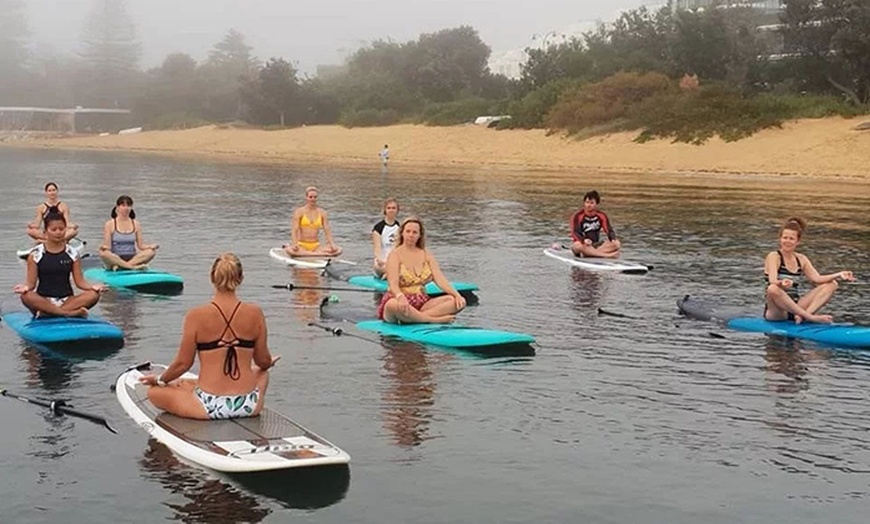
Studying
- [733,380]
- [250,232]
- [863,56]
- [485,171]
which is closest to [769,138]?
[863,56]

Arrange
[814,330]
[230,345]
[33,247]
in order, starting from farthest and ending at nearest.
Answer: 1. [33,247]
2. [814,330]
3. [230,345]

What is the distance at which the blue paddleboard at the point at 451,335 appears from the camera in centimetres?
1348

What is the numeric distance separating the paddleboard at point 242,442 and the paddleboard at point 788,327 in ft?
24.9

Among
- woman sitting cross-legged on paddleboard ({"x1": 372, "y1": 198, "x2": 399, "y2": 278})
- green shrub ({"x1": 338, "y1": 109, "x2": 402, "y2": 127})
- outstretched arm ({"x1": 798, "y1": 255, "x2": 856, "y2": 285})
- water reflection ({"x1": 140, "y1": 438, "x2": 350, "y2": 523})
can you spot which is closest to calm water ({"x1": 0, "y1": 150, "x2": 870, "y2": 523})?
water reflection ({"x1": 140, "y1": 438, "x2": 350, "y2": 523})

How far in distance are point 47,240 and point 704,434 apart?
25.0 ft

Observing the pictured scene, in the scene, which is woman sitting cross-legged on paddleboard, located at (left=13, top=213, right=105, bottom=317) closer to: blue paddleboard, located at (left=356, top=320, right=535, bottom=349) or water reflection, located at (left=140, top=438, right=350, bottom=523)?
blue paddleboard, located at (left=356, top=320, right=535, bottom=349)

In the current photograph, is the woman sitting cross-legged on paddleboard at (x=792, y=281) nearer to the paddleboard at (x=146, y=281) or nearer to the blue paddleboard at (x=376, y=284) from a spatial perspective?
the blue paddleboard at (x=376, y=284)

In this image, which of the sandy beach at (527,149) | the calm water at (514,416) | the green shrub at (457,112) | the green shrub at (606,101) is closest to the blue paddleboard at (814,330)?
the calm water at (514,416)

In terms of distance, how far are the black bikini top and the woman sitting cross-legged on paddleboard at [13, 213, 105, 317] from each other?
4868 millimetres

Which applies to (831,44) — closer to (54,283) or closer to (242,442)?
(54,283)

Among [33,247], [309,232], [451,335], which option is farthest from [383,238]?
[33,247]

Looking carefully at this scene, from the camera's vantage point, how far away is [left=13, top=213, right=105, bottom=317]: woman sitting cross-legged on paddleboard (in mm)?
13531

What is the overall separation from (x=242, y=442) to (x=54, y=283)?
5.76m

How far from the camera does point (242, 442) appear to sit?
891 centimetres
